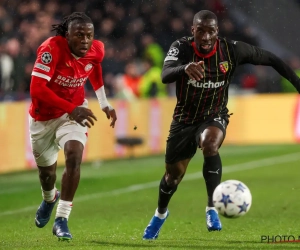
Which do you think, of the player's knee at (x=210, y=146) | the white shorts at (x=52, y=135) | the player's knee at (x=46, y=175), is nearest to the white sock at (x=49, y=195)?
the player's knee at (x=46, y=175)

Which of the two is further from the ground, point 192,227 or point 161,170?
point 192,227

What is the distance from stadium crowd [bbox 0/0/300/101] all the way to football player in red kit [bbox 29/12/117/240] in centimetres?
838

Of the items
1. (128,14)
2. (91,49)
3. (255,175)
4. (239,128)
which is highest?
(91,49)

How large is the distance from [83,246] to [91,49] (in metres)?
2.03

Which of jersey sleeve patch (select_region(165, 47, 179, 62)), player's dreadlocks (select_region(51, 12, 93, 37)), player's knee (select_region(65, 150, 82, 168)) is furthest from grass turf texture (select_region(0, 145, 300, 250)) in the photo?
player's dreadlocks (select_region(51, 12, 93, 37))

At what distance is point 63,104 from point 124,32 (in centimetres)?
1280

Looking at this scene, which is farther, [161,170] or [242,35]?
[242,35]

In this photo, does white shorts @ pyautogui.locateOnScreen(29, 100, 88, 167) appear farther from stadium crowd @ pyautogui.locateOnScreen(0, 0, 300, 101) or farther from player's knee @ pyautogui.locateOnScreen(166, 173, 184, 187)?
stadium crowd @ pyautogui.locateOnScreen(0, 0, 300, 101)

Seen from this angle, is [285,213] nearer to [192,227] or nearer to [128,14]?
[192,227]

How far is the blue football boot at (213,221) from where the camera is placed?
27.3 feet

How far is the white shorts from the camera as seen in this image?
786 centimetres

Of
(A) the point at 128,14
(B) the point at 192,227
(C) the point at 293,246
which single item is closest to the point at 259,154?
(A) the point at 128,14

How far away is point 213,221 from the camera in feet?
27.3

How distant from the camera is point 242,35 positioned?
21.8m
